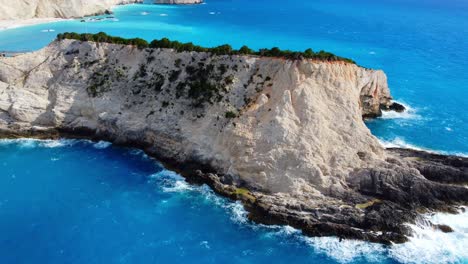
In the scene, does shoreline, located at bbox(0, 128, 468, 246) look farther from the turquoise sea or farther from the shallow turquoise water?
the shallow turquoise water

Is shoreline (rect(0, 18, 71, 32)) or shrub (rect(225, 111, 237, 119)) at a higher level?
shoreline (rect(0, 18, 71, 32))

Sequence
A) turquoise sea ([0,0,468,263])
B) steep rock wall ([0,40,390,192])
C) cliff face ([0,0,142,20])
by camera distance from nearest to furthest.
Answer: turquoise sea ([0,0,468,263]) < steep rock wall ([0,40,390,192]) < cliff face ([0,0,142,20])

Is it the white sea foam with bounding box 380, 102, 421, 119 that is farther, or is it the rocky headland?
the rocky headland

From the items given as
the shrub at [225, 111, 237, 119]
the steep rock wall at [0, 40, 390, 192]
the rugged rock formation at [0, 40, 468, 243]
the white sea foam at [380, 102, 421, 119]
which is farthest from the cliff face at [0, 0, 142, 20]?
the white sea foam at [380, 102, 421, 119]

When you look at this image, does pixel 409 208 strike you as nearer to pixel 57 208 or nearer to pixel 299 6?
pixel 57 208

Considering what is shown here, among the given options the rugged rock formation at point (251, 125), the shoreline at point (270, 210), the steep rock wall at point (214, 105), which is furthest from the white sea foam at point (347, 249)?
the steep rock wall at point (214, 105)

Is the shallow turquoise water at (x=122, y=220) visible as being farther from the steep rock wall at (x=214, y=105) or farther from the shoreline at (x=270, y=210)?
the steep rock wall at (x=214, y=105)

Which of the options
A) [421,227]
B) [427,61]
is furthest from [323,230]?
[427,61]

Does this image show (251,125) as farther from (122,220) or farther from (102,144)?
(102,144)
